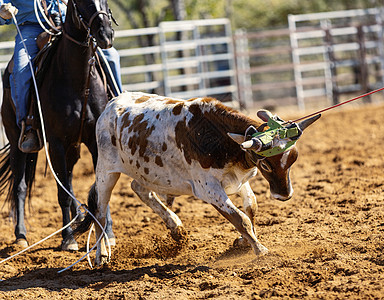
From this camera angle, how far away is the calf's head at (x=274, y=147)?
4204mm

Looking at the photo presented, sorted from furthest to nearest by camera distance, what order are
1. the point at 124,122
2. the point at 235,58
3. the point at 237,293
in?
1. the point at 235,58
2. the point at 124,122
3. the point at 237,293

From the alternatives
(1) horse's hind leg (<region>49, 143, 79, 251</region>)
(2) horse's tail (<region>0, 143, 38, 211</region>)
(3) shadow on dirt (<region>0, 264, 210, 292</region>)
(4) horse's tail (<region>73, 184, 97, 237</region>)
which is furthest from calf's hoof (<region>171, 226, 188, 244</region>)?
(2) horse's tail (<region>0, 143, 38, 211</region>)

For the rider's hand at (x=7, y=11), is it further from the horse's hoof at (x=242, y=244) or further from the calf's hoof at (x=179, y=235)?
the horse's hoof at (x=242, y=244)

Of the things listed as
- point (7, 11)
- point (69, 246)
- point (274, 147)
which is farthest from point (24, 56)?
point (274, 147)

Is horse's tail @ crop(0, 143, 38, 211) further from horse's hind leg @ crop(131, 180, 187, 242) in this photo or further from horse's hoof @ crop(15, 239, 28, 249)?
horse's hind leg @ crop(131, 180, 187, 242)

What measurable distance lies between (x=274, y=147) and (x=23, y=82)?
10.5ft

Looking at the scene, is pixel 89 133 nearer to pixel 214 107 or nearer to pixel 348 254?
pixel 214 107

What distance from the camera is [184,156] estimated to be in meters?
4.82

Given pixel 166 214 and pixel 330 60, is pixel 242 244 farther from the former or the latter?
pixel 330 60

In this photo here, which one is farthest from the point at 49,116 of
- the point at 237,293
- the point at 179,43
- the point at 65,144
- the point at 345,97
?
the point at 345,97

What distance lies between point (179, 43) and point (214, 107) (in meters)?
11.5

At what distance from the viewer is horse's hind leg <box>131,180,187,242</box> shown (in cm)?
537

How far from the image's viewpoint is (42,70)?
6.22 meters

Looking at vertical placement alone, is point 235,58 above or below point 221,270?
above
